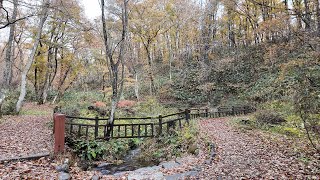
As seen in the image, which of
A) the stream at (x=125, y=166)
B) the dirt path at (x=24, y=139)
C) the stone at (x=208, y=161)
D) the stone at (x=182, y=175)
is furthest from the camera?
the stream at (x=125, y=166)

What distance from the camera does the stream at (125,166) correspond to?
21.7 feet

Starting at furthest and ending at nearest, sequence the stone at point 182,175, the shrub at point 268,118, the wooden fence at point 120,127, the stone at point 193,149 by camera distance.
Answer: the shrub at point 268,118 < the wooden fence at point 120,127 < the stone at point 193,149 < the stone at point 182,175

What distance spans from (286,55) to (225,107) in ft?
24.7

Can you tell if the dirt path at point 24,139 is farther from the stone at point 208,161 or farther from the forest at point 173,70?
the stone at point 208,161

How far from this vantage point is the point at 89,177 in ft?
17.0

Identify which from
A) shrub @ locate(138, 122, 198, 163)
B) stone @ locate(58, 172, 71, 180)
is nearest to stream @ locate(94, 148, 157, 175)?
shrub @ locate(138, 122, 198, 163)

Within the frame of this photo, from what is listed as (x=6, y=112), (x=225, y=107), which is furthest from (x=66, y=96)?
(x=225, y=107)

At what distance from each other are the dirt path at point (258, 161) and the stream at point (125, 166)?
2.48 m

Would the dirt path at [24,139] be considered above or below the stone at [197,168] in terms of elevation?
above

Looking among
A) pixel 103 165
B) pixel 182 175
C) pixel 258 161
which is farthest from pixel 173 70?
pixel 182 175

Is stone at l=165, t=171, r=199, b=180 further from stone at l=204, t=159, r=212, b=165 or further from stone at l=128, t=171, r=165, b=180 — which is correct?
stone at l=204, t=159, r=212, b=165

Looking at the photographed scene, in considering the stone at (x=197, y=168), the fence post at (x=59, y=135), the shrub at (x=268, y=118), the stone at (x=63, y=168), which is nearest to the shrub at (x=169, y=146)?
the stone at (x=197, y=168)

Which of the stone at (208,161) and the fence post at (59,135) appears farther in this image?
the fence post at (59,135)

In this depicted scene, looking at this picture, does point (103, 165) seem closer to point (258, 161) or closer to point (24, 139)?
point (24, 139)
